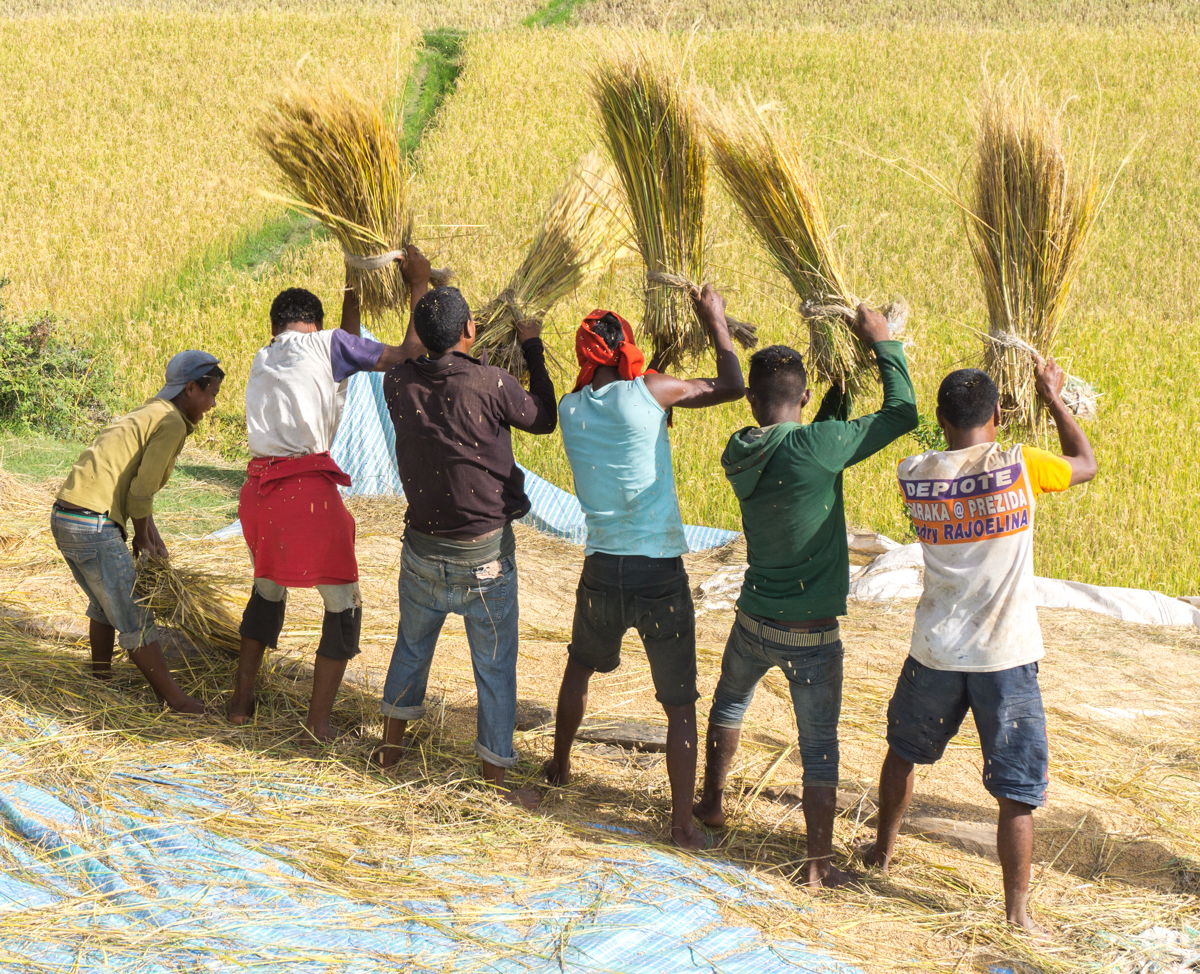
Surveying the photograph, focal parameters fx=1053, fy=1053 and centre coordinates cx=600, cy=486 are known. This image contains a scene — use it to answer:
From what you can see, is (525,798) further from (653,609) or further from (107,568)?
(107,568)

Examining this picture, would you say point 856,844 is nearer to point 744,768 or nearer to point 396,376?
point 744,768

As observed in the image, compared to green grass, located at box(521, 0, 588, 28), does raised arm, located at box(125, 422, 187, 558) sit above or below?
below

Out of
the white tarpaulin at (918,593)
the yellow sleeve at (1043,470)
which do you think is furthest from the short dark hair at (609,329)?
the white tarpaulin at (918,593)

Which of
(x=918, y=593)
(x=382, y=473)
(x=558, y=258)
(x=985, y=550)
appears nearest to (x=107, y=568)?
(x=558, y=258)

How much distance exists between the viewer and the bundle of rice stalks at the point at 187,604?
138 inches

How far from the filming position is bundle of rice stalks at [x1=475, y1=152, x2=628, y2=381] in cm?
326

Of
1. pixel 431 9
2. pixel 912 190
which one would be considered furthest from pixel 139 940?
pixel 431 9

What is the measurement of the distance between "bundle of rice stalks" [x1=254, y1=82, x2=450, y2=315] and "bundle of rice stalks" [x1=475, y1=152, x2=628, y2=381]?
0.23 meters

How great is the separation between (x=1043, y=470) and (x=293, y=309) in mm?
2088

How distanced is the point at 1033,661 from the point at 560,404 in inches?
52.6

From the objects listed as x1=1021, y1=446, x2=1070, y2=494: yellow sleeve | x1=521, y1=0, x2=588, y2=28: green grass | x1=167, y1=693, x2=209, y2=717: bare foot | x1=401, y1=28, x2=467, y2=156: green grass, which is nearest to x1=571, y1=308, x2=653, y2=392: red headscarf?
x1=1021, y1=446, x2=1070, y2=494: yellow sleeve

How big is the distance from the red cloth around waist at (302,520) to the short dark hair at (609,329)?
907 millimetres

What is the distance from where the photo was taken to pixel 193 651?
12.2 feet

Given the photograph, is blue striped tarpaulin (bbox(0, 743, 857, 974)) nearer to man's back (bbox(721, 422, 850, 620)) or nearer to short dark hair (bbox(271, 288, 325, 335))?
man's back (bbox(721, 422, 850, 620))
